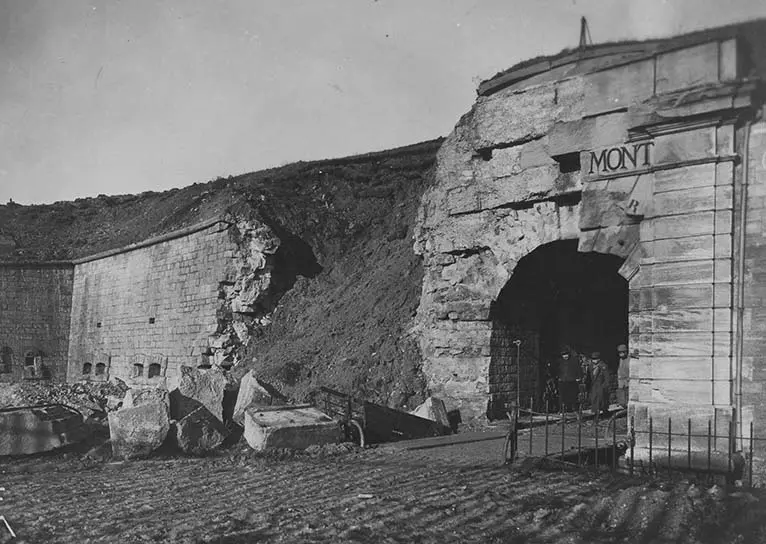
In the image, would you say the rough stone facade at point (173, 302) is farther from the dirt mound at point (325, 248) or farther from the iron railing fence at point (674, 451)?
the iron railing fence at point (674, 451)

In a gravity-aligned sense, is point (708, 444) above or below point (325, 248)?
below

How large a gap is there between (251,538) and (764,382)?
5.78 meters

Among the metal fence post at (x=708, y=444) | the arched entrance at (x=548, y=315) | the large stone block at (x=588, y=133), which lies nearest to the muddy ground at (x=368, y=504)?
the metal fence post at (x=708, y=444)

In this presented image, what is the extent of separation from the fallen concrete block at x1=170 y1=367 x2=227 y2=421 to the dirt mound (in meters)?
3.48

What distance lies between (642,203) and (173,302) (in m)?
15.6

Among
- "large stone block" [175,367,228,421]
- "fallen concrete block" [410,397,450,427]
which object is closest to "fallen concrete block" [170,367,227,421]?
"large stone block" [175,367,228,421]

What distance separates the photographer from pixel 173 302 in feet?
73.4

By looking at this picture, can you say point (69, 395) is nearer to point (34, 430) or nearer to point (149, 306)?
point (149, 306)

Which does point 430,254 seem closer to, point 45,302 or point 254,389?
point 254,389

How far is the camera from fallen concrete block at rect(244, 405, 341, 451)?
9.80 m

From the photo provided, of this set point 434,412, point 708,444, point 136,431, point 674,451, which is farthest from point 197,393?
point 708,444

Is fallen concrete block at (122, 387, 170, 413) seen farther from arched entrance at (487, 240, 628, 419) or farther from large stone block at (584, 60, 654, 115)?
large stone block at (584, 60, 654, 115)

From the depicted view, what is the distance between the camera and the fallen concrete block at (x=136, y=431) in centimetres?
988

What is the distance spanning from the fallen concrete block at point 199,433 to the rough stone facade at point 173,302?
21.6ft
